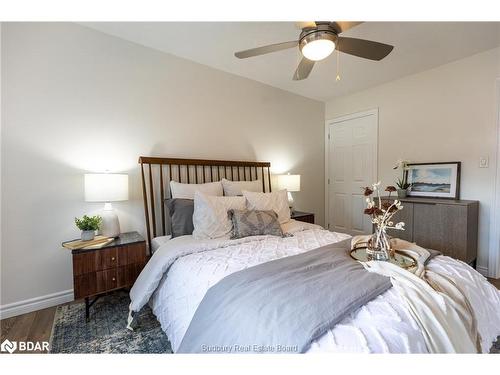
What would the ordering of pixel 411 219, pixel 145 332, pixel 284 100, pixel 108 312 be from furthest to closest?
pixel 284 100 → pixel 411 219 → pixel 108 312 → pixel 145 332

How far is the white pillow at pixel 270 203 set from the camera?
2322 millimetres

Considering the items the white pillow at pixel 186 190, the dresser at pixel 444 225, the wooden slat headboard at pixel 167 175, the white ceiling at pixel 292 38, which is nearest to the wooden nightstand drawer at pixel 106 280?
the wooden slat headboard at pixel 167 175

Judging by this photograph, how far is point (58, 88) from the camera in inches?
78.9

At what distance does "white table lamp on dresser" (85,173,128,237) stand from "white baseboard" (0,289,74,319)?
0.68m

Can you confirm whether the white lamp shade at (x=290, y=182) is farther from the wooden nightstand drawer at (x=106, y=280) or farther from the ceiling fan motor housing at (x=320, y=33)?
the wooden nightstand drawer at (x=106, y=280)

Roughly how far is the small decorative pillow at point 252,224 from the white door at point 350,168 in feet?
7.04

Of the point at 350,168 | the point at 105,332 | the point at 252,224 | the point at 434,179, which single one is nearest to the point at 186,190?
the point at 252,224

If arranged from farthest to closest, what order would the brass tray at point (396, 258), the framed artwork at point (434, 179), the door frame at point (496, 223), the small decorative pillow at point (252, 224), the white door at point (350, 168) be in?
the white door at point (350, 168)
the framed artwork at point (434, 179)
the door frame at point (496, 223)
the small decorative pillow at point (252, 224)
the brass tray at point (396, 258)

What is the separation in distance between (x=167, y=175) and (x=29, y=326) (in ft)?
5.28

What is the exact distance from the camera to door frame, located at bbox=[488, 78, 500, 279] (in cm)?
245

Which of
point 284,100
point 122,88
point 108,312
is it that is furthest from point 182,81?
point 108,312

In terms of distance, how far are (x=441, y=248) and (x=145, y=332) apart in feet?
9.84

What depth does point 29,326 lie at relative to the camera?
175 centimetres

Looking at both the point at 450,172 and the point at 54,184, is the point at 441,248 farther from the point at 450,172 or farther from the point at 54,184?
the point at 54,184
